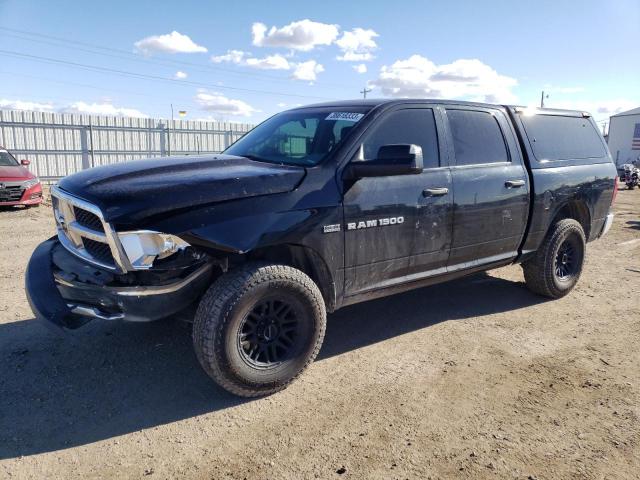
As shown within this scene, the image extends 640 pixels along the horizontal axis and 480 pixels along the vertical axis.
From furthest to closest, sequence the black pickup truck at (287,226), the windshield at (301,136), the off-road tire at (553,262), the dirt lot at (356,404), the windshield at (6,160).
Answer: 1. the windshield at (6,160)
2. the off-road tire at (553,262)
3. the windshield at (301,136)
4. the black pickup truck at (287,226)
5. the dirt lot at (356,404)

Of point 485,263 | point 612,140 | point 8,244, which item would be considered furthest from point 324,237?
point 612,140

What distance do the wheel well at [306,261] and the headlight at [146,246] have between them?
562mm

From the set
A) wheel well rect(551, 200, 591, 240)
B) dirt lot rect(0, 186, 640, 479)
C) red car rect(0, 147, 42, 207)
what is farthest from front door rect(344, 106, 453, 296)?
red car rect(0, 147, 42, 207)

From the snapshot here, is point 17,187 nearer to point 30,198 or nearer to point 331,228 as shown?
point 30,198

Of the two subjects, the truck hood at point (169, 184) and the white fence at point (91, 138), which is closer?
the truck hood at point (169, 184)

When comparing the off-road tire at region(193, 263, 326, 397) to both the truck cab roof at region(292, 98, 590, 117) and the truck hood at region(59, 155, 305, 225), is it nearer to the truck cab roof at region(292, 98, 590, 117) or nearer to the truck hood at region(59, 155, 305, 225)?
the truck hood at region(59, 155, 305, 225)

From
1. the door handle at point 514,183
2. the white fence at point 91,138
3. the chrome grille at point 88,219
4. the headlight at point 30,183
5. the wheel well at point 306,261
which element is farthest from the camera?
the white fence at point 91,138

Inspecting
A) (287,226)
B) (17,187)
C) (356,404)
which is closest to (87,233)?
(287,226)

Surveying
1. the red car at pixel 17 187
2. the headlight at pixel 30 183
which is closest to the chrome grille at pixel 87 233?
the red car at pixel 17 187

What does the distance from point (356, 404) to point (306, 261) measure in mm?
1000

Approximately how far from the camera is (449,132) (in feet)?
13.6

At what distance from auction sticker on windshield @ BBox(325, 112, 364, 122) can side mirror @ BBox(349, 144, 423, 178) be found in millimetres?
516

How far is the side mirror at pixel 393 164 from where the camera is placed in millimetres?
3285

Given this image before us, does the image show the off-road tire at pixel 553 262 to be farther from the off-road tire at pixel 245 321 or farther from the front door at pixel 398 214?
the off-road tire at pixel 245 321
